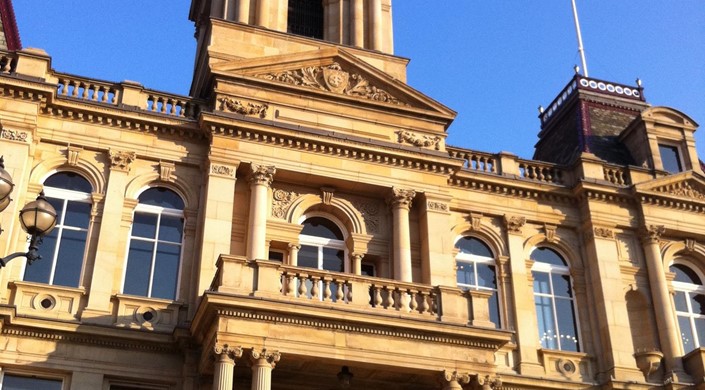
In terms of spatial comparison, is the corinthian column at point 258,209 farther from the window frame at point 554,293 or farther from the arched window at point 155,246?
the window frame at point 554,293

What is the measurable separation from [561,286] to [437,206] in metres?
4.60

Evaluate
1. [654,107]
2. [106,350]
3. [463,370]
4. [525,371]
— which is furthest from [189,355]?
[654,107]

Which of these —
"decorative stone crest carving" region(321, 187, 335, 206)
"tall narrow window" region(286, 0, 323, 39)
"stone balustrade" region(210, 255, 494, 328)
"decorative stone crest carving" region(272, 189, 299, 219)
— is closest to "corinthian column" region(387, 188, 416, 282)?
"decorative stone crest carving" region(321, 187, 335, 206)

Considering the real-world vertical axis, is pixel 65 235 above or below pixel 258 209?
below

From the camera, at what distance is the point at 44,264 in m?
20.6

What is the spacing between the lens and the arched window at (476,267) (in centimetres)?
2402

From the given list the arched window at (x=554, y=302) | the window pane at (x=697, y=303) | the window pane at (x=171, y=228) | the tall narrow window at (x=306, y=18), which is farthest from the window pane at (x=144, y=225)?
the window pane at (x=697, y=303)

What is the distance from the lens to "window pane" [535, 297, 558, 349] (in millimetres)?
23719

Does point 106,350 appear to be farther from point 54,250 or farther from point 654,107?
point 654,107

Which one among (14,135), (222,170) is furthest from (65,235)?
(222,170)

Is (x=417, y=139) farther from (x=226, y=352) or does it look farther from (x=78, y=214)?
(x=226, y=352)

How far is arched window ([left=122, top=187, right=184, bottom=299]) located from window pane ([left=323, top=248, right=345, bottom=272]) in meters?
3.76

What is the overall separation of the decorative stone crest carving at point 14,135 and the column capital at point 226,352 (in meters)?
7.55

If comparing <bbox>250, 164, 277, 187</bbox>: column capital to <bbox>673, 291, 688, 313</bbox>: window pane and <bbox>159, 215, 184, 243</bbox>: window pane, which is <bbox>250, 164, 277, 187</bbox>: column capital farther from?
<bbox>673, 291, 688, 313</bbox>: window pane
